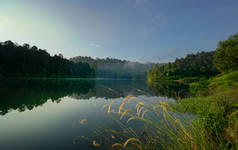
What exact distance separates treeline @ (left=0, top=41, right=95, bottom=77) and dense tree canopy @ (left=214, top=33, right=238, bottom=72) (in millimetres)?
79861

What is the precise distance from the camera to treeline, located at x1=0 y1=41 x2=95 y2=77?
179 feet

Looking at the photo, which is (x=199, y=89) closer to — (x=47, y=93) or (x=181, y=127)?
(x=181, y=127)

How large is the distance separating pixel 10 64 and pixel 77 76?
4015 cm

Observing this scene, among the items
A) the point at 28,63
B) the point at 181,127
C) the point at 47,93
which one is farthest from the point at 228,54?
the point at 28,63

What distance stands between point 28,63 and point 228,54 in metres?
87.2

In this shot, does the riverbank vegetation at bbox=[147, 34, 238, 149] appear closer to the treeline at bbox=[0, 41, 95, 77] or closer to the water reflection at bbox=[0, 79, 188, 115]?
the water reflection at bbox=[0, 79, 188, 115]

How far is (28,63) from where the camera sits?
63.5 meters

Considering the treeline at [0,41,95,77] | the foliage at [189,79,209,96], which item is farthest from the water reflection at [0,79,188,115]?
the treeline at [0,41,95,77]

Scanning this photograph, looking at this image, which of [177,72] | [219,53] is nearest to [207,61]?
Result: [177,72]

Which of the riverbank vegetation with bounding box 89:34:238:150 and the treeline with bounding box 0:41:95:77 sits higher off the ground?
the treeline with bounding box 0:41:95:77

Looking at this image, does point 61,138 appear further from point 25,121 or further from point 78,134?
point 25,121

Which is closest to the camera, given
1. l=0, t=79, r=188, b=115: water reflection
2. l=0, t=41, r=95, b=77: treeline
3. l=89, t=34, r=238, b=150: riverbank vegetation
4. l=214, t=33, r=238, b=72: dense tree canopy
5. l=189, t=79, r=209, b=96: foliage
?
l=89, t=34, r=238, b=150: riverbank vegetation

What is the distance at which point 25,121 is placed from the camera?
22.2ft

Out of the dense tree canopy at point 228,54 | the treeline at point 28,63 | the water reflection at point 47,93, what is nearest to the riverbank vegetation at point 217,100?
the dense tree canopy at point 228,54
